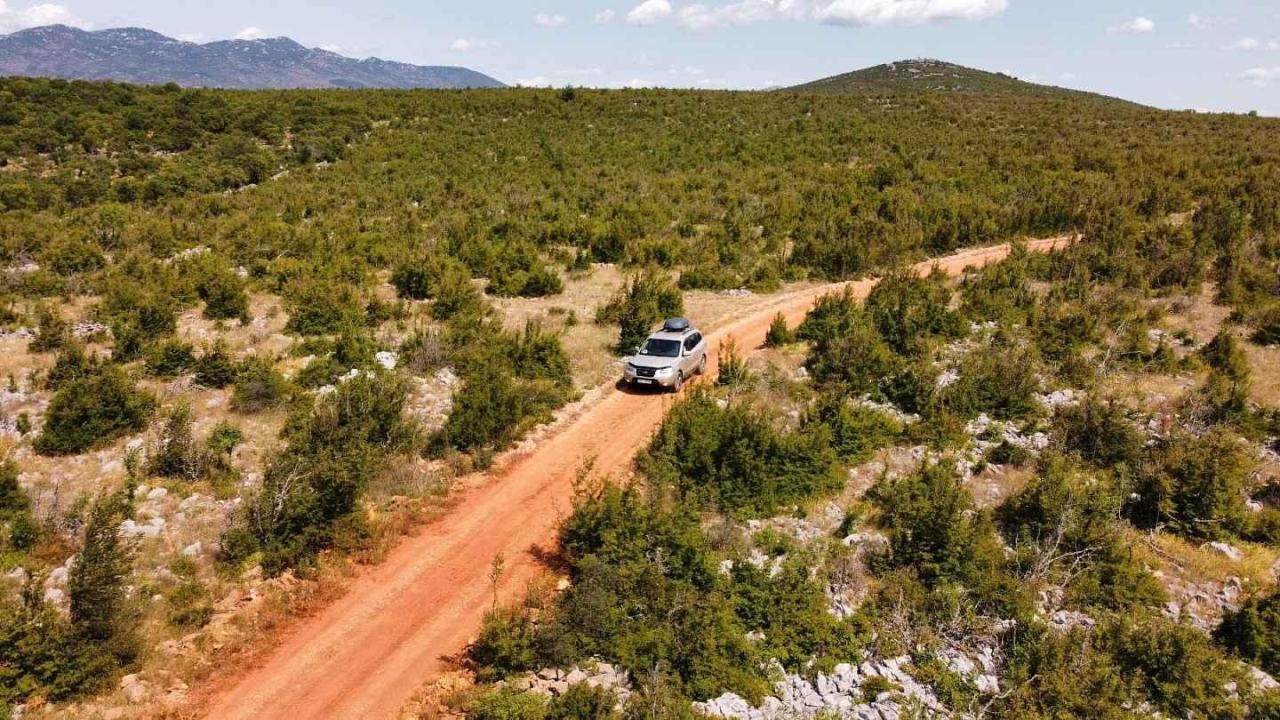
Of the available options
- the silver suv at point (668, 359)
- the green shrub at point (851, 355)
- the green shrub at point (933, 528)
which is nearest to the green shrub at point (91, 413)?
the silver suv at point (668, 359)

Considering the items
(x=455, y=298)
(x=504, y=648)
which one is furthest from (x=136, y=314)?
(x=504, y=648)

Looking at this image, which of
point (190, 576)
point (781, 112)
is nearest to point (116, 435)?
point (190, 576)

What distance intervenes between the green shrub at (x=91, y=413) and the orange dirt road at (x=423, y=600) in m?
8.12

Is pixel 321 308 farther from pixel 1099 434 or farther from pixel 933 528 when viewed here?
pixel 1099 434

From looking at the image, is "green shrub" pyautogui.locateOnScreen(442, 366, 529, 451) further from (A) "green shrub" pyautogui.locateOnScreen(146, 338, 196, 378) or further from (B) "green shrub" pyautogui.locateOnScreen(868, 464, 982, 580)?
(B) "green shrub" pyautogui.locateOnScreen(868, 464, 982, 580)

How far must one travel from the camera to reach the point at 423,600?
12719mm

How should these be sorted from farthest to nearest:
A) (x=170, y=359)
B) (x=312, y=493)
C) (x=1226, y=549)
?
(x=170, y=359), (x=312, y=493), (x=1226, y=549)

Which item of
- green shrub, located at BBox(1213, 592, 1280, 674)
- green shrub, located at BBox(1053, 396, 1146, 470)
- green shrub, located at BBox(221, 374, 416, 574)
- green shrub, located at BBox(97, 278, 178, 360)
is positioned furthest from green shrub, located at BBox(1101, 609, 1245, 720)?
green shrub, located at BBox(97, 278, 178, 360)

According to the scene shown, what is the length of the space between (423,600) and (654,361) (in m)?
10.3

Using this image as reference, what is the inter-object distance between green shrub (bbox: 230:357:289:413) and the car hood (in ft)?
33.2

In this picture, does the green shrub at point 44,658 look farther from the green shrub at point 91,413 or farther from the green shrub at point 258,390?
the green shrub at point 258,390

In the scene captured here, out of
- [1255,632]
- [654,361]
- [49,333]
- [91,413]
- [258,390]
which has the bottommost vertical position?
[91,413]

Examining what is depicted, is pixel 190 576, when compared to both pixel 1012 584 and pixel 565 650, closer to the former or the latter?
pixel 565 650

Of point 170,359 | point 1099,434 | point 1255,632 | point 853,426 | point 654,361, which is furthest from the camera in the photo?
point 654,361
